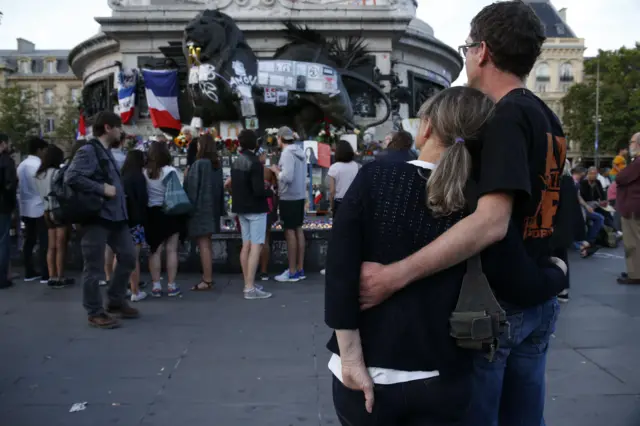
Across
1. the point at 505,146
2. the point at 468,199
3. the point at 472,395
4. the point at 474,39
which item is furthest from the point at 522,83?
the point at 472,395

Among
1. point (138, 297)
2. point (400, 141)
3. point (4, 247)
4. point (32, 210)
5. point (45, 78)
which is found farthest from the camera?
point (45, 78)

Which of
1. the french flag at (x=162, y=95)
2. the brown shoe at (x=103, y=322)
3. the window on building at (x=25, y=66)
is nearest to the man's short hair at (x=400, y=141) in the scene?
the brown shoe at (x=103, y=322)

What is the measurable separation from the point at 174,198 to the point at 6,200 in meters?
2.53

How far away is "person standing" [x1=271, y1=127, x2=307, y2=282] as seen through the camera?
7.89m

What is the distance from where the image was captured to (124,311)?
6.00m

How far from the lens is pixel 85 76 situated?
19.6 m

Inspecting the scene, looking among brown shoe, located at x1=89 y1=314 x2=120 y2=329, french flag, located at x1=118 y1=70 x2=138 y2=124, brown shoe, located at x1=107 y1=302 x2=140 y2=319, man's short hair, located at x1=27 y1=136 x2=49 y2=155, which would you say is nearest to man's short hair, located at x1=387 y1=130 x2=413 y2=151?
brown shoe, located at x1=107 y1=302 x2=140 y2=319

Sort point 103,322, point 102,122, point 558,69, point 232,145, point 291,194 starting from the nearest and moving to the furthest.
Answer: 1. point 103,322
2. point 102,122
3. point 291,194
4. point 232,145
5. point 558,69

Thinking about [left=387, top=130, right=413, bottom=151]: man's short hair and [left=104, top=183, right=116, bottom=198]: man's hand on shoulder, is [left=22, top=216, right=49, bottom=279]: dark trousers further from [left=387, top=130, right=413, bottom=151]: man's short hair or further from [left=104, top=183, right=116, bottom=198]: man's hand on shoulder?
[left=387, top=130, right=413, bottom=151]: man's short hair

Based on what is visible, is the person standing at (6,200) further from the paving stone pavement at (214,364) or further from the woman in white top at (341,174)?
the woman in white top at (341,174)

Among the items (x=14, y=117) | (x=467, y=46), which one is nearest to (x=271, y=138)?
(x=467, y=46)

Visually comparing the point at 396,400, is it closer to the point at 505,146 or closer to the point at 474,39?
the point at 505,146

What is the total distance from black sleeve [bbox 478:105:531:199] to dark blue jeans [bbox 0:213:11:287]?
740 centimetres

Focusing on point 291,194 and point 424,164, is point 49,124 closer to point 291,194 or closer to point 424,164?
point 291,194
